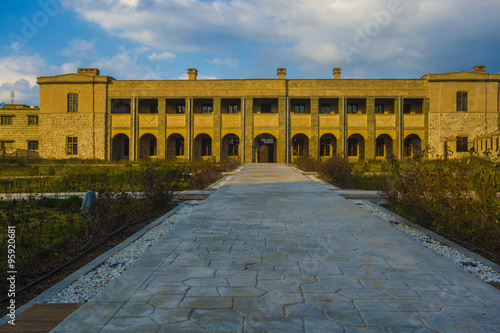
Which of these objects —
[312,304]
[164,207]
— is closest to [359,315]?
[312,304]

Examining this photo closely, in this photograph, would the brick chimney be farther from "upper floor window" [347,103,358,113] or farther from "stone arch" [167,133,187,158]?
"stone arch" [167,133,187,158]

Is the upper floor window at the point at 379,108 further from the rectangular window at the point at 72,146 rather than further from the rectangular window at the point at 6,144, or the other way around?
the rectangular window at the point at 6,144

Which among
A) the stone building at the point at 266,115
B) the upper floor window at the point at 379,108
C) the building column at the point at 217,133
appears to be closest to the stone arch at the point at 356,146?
the stone building at the point at 266,115

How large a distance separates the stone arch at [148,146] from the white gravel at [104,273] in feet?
89.1

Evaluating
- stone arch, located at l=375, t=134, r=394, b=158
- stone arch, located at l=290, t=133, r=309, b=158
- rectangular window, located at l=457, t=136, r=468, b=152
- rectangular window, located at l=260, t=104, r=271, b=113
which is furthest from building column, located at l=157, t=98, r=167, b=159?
rectangular window, located at l=457, t=136, r=468, b=152

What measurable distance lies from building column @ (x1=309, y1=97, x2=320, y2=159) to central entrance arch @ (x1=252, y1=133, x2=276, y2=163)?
11.5 feet

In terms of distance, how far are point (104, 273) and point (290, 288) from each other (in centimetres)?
197

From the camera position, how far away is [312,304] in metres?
2.56

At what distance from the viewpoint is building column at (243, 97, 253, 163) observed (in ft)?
97.3

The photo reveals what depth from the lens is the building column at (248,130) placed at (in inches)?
1168

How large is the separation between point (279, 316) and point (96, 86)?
3235 cm

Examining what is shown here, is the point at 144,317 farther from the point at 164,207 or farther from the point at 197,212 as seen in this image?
the point at 164,207

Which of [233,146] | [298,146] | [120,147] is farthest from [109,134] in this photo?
[298,146]

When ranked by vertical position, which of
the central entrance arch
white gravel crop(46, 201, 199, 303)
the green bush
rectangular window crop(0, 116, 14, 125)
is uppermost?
rectangular window crop(0, 116, 14, 125)
